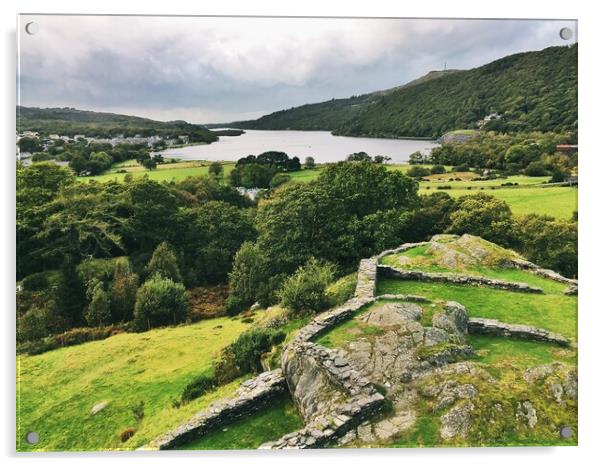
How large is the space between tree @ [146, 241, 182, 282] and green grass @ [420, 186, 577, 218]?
545cm

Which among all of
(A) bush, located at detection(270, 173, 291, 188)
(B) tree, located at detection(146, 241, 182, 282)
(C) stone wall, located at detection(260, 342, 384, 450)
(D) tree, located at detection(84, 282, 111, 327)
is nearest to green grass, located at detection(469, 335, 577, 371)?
(C) stone wall, located at detection(260, 342, 384, 450)

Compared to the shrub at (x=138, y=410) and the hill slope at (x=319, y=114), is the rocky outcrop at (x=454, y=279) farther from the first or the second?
the shrub at (x=138, y=410)

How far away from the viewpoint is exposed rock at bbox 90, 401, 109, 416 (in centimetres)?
701

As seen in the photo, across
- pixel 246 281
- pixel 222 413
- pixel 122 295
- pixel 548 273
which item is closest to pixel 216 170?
pixel 246 281

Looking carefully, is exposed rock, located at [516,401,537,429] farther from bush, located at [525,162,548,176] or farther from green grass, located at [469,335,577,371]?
bush, located at [525,162,548,176]

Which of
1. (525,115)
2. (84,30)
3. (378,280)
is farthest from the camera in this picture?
(378,280)

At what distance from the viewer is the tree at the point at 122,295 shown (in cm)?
849

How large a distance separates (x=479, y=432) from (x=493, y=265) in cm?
416

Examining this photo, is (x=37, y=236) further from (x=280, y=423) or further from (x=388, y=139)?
(x=388, y=139)

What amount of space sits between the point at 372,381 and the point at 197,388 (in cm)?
292

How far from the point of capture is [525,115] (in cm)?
892

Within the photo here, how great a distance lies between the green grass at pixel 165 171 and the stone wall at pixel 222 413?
180 inches

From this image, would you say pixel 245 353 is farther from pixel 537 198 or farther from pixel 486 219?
pixel 537 198

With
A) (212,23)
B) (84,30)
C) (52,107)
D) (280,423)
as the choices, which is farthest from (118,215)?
(280,423)
